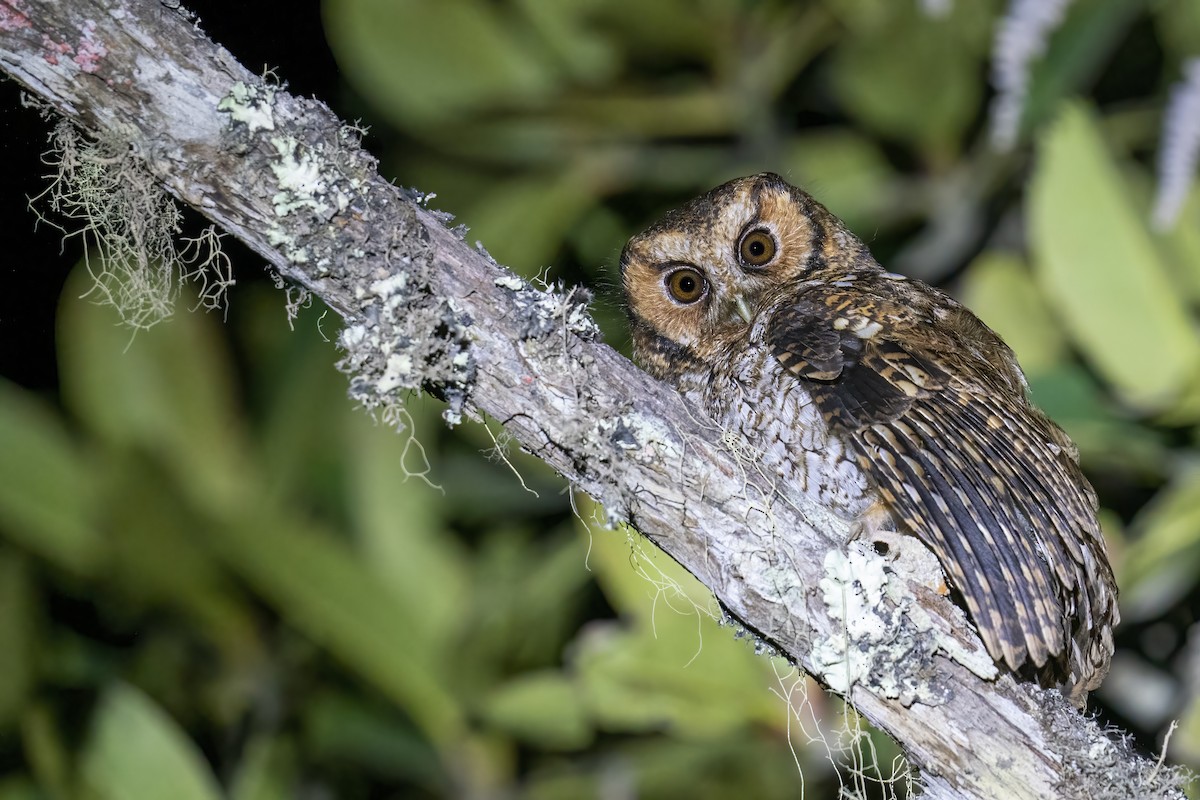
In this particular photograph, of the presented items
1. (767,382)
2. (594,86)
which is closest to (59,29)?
(767,382)

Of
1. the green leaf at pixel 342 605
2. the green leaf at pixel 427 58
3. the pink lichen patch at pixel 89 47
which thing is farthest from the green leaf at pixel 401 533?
the pink lichen patch at pixel 89 47

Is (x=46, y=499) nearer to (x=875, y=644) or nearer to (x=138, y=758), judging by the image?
(x=138, y=758)

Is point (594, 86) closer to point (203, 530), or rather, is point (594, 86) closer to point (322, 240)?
point (203, 530)

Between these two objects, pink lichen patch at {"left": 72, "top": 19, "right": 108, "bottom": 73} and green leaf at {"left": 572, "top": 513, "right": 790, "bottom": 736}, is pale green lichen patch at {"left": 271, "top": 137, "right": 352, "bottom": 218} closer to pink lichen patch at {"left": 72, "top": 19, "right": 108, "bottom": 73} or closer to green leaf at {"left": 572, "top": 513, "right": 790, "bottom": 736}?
pink lichen patch at {"left": 72, "top": 19, "right": 108, "bottom": 73}

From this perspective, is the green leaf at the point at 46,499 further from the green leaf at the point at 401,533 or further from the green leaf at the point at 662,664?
the green leaf at the point at 662,664

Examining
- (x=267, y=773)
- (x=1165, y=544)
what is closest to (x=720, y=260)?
(x=1165, y=544)

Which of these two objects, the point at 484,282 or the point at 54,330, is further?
the point at 54,330

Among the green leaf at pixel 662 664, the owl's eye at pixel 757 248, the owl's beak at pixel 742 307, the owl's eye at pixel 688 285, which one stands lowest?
the green leaf at pixel 662 664
